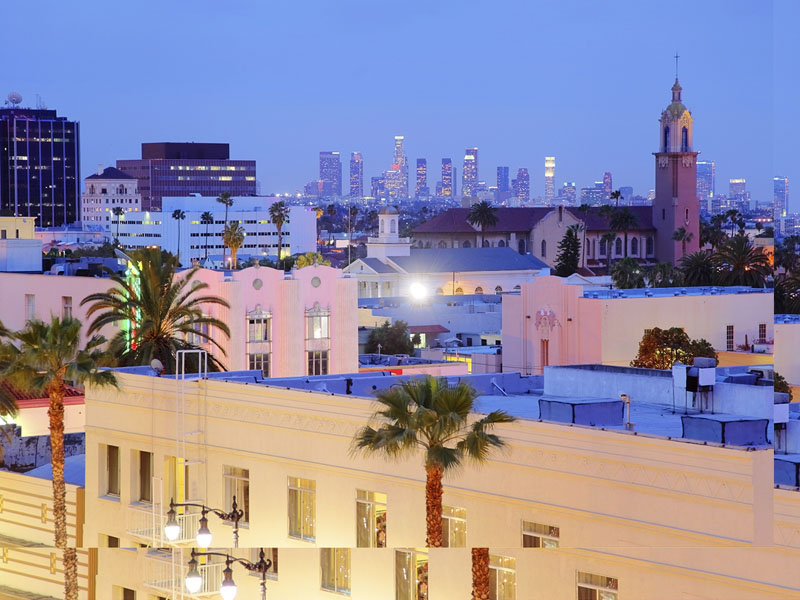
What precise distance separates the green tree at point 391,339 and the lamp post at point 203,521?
140 cm

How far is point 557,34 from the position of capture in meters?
4.82

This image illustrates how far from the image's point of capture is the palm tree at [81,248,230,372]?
469 cm

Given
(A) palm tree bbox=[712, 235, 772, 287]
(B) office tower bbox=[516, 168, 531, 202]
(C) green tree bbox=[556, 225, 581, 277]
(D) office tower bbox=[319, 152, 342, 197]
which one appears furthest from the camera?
(C) green tree bbox=[556, 225, 581, 277]

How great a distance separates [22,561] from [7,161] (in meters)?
1.31

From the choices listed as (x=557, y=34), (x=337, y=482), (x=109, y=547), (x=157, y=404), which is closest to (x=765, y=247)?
(x=557, y=34)

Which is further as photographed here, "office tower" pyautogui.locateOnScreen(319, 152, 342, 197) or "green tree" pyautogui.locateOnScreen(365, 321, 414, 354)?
"green tree" pyautogui.locateOnScreen(365, 321, 414, 354)

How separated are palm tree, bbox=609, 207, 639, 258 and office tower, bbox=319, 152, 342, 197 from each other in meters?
1.10

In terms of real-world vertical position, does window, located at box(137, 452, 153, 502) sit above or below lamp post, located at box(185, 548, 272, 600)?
above

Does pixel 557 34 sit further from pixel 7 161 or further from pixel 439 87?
pixel 7 161

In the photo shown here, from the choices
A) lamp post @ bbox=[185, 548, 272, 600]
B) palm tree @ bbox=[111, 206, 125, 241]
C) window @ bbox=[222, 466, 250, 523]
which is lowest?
lamp post @ bbox=[185, 548, 272, 600]

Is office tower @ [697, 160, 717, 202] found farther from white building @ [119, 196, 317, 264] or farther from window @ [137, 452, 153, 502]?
window @ [137, 452, 153, 502]

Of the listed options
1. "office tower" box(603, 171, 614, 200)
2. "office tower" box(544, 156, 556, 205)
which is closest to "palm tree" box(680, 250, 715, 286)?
"office tower" box(603, 171, 614, 200)

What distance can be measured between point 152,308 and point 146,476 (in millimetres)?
614

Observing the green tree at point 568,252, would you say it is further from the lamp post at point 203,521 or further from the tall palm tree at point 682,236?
the lamp post at point 203,521
